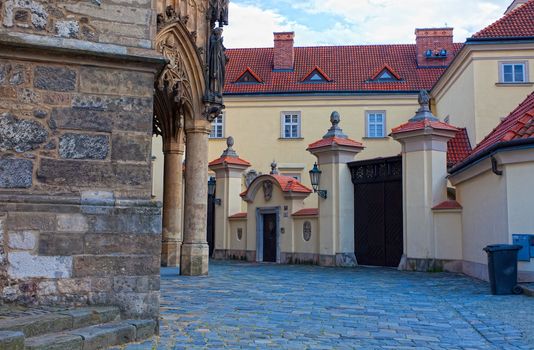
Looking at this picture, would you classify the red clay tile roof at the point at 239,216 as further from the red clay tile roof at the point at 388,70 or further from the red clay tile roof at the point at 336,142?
the red clay tile roof at the point at 388,70

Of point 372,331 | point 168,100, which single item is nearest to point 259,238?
point 168,100

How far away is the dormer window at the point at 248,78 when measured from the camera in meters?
35.9

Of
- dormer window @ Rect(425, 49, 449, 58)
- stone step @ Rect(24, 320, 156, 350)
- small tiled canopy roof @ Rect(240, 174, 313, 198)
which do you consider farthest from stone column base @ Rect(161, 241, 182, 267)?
dormer window @ Rect(425, 49, 449, 58)

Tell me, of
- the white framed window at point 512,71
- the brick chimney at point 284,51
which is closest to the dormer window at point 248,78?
the brick chimney at point 284,51

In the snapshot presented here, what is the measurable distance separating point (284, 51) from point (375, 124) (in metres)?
7.14

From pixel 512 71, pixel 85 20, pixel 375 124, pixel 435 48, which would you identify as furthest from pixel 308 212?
pixel 435 48

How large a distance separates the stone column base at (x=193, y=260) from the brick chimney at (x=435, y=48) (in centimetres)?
2595

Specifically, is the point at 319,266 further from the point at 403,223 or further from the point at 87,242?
the point at 87,242

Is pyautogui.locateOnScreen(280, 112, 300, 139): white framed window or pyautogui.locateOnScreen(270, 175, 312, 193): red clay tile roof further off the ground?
pyautogui.locateOnScreen(280, 112, 300, 139): white framed window

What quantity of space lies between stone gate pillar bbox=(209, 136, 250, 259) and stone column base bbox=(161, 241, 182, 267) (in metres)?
6.11

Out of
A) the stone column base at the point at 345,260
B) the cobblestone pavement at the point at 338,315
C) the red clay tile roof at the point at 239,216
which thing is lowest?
the cobblestone pavement at the point at 338,315

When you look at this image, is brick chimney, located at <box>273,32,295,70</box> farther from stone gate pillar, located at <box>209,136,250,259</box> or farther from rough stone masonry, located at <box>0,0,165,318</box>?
rough stone masonry, located at <box>0,0,165,318</box>

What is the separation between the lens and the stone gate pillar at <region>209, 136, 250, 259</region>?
902 inches

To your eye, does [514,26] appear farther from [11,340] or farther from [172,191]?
[11,340]
